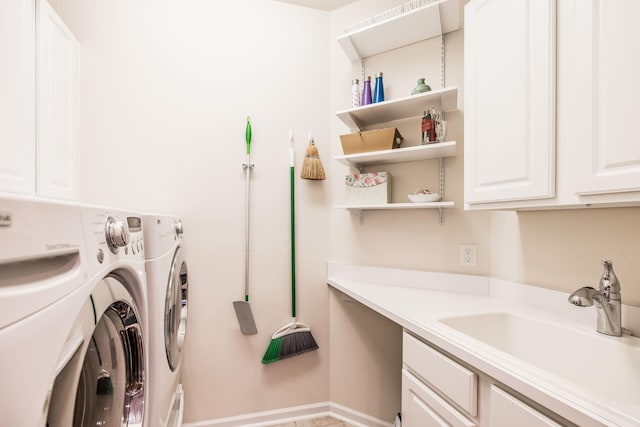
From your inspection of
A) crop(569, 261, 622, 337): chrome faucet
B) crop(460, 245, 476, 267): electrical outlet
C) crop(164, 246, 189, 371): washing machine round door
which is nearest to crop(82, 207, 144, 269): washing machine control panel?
crop(164, 246, 189, 371): washing machine round door

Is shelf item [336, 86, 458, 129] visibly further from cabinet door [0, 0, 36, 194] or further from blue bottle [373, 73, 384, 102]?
cabinet door [0, 0, 36, 194]

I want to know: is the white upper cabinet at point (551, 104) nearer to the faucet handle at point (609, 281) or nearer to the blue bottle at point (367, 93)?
the faucet handle at point (609, 281)

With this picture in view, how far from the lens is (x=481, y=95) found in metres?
1.22

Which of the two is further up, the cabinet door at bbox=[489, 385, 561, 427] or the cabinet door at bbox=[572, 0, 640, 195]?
the cabinet door at bbox=[572, 0, 640, 195]

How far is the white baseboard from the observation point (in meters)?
1.81

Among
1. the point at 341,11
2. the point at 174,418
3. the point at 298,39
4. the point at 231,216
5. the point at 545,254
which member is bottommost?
the point at 174,418

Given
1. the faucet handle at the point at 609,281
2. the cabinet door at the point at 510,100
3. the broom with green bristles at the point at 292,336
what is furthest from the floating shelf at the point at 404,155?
the faucet handle at the point at 609,281

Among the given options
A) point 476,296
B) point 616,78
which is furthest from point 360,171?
point 616,78

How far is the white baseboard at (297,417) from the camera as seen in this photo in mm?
1814

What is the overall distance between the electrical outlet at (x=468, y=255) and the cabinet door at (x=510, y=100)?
0.42 metres

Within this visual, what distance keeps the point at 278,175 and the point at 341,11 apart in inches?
46.2

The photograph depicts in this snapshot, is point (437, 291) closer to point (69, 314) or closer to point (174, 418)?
point (174, 418)

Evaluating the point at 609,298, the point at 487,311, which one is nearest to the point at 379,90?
the point at 487,311

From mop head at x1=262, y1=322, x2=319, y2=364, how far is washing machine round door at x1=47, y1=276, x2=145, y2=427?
112 cm
